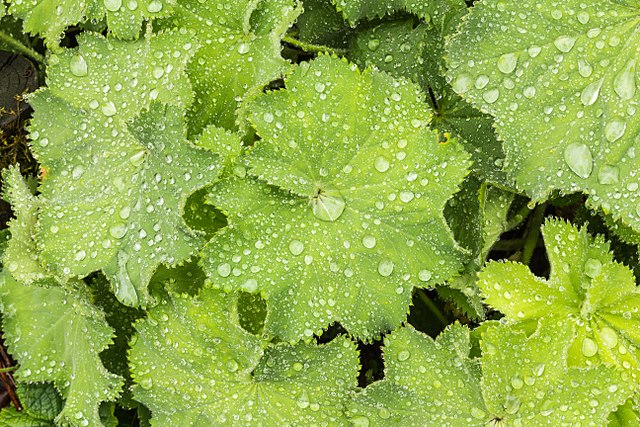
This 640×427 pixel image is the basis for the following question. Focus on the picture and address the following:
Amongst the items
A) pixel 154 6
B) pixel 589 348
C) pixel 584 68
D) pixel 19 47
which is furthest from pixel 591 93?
pixel 19 47

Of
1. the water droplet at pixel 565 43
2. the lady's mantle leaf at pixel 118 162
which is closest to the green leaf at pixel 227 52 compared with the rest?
the lady's mantle leaf at pixel 118 162

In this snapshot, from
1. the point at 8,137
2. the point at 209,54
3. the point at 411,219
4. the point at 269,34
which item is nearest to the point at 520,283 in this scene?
the point at 411,219

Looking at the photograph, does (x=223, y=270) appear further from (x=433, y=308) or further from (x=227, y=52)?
(x=433, y=308)

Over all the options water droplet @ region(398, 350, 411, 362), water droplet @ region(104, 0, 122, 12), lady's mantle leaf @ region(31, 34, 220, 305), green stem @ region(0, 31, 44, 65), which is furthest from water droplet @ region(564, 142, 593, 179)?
green stem @ region(0, 31, 44, 65)

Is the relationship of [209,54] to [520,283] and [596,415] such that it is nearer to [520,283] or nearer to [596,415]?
[520,283]

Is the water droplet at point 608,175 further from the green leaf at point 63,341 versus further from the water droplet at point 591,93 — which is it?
the green leaf at point 63,341

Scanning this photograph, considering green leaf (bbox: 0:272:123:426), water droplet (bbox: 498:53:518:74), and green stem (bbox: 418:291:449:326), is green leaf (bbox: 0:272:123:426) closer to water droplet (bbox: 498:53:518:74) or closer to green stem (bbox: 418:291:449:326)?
green stem (bbox: 418:291:449:326)
